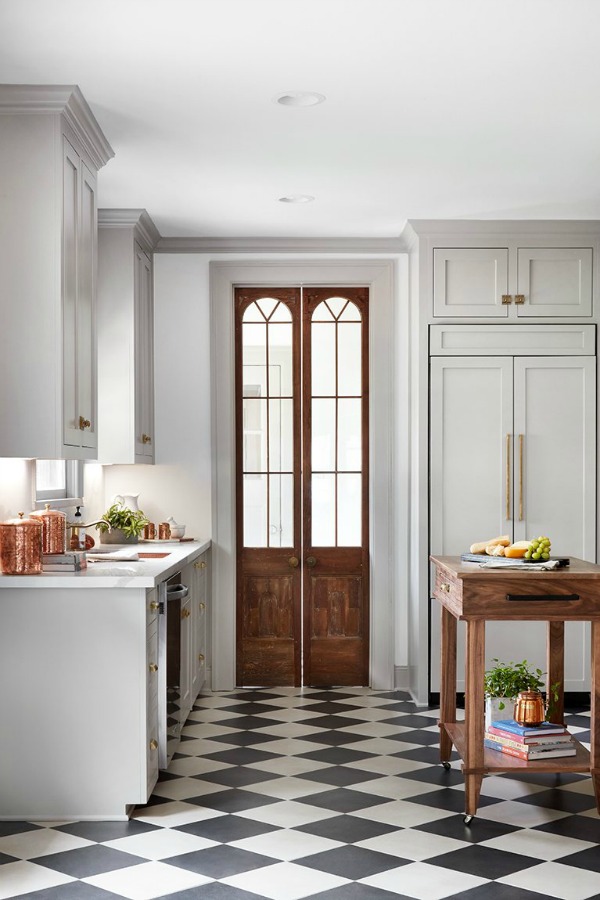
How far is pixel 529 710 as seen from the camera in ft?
12.5

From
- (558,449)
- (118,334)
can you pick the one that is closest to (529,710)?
(558,449)

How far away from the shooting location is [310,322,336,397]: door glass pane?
6.05m

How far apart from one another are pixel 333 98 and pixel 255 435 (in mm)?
2700

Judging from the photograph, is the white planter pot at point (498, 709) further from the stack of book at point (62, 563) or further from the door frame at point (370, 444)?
the door frame at point (370, 444)

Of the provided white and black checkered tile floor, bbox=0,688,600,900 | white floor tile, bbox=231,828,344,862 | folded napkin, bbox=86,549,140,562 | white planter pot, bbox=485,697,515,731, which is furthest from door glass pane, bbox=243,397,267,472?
white floor tile, bbox=231,828,344,862

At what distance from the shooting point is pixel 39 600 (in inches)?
143

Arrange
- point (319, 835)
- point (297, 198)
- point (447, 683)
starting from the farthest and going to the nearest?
point (297, 198), point (447, 683), point (319, 835)

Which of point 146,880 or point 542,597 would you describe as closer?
point 146,880

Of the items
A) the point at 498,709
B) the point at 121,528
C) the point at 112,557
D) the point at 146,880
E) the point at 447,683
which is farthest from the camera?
the point at 121,528

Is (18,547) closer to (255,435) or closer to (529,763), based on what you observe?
(529,763)

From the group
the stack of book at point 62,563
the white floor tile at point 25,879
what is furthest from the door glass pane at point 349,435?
the white floor tile at point 25,879

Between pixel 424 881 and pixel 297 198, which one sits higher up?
pixel 297 198

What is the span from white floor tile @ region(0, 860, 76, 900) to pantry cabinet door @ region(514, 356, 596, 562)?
327 centimetres

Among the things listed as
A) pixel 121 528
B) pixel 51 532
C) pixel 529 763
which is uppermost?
pixel 51 532
